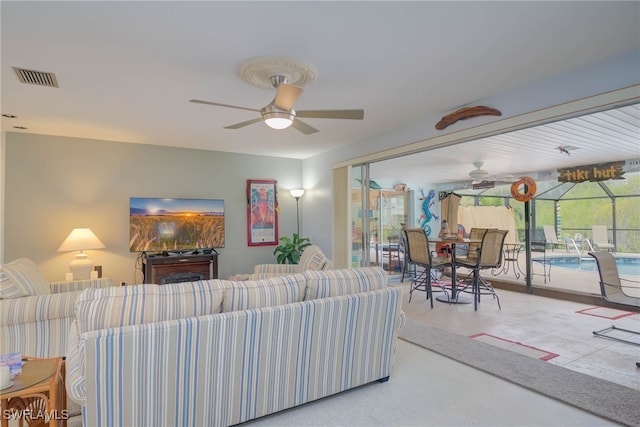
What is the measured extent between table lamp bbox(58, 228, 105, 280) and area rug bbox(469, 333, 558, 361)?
473cm

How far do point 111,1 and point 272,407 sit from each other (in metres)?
2.47

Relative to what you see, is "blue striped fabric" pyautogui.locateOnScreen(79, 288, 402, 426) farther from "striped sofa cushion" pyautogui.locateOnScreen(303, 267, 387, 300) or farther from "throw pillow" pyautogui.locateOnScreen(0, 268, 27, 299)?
"throw pillow" pyautogui.locateOnScreen(0, 268, 27, 299)

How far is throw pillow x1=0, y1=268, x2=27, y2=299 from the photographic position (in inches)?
101

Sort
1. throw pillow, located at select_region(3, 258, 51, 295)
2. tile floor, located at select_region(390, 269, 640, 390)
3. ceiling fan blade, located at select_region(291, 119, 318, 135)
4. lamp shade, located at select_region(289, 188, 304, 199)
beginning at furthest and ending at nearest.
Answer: lamp shade, located at select_region(289, 188, 304, 199)
tile floor, located at select_region(390, 269, 640, 390)
ceiling fan blade, located at select_region(291, 119, 318, 135)
throw pillow, located at select_region(3, 258, 51, 295)

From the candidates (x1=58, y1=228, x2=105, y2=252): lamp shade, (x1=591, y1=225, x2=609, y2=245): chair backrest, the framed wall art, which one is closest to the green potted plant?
the framed wall art

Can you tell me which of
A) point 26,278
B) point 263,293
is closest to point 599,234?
point 263,293

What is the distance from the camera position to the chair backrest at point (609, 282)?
3.37 meters

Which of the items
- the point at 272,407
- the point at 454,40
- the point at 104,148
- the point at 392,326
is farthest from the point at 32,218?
the point at 454,40

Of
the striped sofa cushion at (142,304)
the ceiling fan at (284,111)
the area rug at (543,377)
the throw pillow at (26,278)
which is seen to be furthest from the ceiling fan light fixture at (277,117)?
the area rug at (543,377)

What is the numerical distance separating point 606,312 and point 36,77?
22.4 feet

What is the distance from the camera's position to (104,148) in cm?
502

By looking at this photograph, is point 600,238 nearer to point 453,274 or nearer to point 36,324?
point 453,274

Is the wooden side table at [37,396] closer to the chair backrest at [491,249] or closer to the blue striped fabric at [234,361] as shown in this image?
the blue striped fabric at [234,361]

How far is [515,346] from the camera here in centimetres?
336
